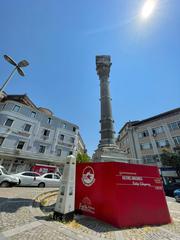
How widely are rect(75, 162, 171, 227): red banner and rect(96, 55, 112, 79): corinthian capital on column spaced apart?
40.3 ft

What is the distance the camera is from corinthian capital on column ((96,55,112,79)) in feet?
51.5

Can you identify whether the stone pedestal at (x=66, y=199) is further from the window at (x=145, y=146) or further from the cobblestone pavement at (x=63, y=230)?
the window at (x=145, y=146)

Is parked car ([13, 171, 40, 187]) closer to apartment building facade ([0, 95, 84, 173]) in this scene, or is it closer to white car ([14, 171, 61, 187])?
white car ([14, 171, 61, 187])

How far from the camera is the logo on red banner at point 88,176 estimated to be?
5.76 meters

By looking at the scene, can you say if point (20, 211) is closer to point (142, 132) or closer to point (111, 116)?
point (111, 116)

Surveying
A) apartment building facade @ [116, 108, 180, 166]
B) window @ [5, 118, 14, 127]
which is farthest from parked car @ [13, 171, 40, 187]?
apartment building facade @ [116, 108, 180, 166]

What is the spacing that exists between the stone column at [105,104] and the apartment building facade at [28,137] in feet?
56.5

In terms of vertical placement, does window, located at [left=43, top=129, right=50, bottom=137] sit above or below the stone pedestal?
above

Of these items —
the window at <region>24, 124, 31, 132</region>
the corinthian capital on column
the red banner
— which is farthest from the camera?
the window at <region>24, 124, 31, 132</region>

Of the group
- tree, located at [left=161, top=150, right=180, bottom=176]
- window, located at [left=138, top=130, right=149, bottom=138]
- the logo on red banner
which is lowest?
the logo on red banner

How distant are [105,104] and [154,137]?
2200 centimetres

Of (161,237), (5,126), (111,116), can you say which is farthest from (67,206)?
(5,126)

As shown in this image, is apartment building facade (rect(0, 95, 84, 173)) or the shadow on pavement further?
apartment building facade (rect(0, 95, 84, 173))

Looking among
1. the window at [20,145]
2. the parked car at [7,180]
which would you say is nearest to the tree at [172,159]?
the parked car at [7,180]
